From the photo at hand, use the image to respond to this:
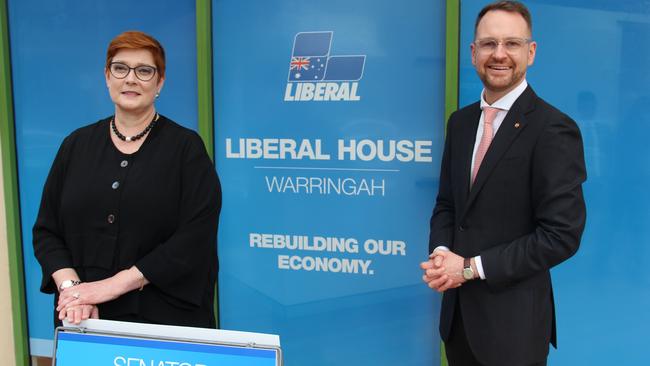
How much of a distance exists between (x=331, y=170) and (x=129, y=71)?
1285 millimetres

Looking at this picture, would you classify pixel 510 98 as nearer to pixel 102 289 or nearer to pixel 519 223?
pixel 519 223

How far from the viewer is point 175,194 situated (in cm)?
200

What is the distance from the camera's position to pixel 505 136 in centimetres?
192

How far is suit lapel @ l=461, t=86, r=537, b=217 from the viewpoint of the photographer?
191 cm

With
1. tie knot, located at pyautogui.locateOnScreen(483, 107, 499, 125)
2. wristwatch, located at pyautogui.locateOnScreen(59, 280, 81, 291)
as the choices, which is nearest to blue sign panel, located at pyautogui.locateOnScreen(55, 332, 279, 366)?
wristwatch, located at pyautogui.locateOnScreen(59, 280, 81, 291)

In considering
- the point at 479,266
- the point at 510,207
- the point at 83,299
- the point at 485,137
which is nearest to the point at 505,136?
the point at 485,137

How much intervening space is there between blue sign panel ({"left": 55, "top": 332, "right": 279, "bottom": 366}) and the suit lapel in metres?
0.82

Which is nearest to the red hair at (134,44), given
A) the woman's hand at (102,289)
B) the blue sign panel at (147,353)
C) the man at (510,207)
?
the woman's hand at (102,289)

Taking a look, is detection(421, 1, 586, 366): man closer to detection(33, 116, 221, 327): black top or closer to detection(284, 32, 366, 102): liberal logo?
detection(33, 116, 221, 327): black top

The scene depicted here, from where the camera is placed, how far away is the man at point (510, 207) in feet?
6.02

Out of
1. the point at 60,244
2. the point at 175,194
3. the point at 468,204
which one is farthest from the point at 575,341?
the point at 60,244

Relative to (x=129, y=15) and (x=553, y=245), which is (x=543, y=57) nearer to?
(x=553, y=245)

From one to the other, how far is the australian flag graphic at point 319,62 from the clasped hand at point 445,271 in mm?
1236

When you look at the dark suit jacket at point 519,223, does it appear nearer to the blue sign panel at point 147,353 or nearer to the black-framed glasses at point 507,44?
the black-framed glasses at point 507,44
